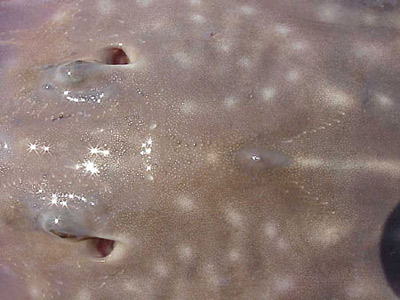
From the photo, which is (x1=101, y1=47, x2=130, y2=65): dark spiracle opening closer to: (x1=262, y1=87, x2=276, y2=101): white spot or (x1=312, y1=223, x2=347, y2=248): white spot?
(x1=262, y1=87, x2=276, y2=101): white spot

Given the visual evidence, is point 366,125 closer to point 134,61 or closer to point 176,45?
point 176,45

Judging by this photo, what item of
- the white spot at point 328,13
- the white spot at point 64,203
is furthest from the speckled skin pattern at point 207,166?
the white spot at point 328,13

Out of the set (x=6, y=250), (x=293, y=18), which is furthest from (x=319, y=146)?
(x=6, y=250)

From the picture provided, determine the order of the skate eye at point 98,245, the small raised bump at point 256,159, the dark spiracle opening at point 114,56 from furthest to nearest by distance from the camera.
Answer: the dark spiracle opening at point 114,56, the skate eye at point 98,245, the small raised bump at point 256,159

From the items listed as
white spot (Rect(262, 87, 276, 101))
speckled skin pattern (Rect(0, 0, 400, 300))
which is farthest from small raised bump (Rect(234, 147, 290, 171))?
white spot (Rect(262, 87, 276, 101))

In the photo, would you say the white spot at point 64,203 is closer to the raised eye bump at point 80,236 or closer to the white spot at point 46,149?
the raised eye bump at point 80,236

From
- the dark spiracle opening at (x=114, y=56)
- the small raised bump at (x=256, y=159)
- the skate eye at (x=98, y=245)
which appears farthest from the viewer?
the dark spiracle opening at (x=114, y=56)
